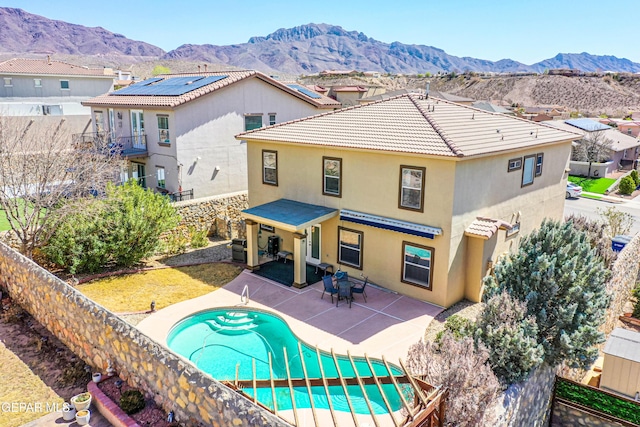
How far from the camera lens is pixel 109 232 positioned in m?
19.9

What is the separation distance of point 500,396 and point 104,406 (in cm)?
892

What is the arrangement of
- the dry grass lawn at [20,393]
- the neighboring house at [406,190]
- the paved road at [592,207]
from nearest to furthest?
the dry grass lawn at [20,393] → the neighboring house at [406,190] → the paved road at [592,207]

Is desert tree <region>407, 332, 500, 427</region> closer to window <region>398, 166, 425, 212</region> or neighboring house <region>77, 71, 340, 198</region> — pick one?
window <region>398, 166, 425, 212</region>

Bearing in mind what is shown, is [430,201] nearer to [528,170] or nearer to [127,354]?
[528,170]

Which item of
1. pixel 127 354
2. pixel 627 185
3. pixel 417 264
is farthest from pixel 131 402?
pixel 627 185

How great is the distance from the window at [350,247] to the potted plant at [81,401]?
11.6 metres

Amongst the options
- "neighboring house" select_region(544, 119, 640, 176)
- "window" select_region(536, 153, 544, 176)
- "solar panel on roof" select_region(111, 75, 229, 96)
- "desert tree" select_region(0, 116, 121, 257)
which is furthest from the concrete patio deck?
"neighboring house" select_region(544, 119, 640, 176)

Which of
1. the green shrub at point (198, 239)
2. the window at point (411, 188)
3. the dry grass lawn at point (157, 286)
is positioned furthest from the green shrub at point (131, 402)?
the green shrub at point (198, 239)

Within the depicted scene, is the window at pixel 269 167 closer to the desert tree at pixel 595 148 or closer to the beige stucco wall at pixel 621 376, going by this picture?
the beige stucco wall at pixel 621 376

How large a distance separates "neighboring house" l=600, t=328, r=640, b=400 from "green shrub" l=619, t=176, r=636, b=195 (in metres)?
36.1

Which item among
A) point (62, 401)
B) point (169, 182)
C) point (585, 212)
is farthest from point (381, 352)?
point (585, 212)

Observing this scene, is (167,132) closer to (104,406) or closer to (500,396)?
(104,406)

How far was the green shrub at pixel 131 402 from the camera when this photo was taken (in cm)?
1045

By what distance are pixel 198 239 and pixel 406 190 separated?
12.3 meters
